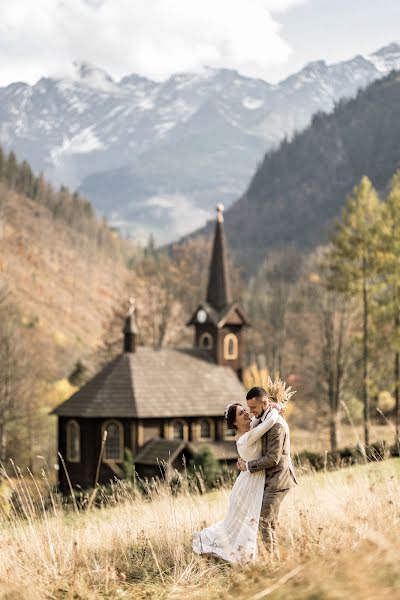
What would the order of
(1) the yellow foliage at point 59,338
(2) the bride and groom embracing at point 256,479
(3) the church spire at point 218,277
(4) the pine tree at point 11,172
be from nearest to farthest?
(2) the bride and groom embracing at point 256,479 < (3) the church spire at point 218,277 < (1) the yellow foliage at point 59,338 < (4) the pine tree at point 11,172

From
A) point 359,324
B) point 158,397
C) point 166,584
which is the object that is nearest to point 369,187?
point 359,324

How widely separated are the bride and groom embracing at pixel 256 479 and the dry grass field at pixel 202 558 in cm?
22

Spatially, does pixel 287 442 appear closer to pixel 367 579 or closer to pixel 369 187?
pixel 367 579

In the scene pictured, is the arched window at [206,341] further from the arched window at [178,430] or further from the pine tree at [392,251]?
the pine tree at [392,251]

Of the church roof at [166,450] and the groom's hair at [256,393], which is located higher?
the groom's hair at [256,393]

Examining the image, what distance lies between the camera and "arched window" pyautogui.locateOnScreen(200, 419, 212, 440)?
1524 inches

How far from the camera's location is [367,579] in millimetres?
5176

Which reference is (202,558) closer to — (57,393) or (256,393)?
(256,393)

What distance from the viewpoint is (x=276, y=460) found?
25.8 ft

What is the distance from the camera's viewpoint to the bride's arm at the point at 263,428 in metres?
7.83

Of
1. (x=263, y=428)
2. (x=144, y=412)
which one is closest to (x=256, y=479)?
(x=263, y=428)

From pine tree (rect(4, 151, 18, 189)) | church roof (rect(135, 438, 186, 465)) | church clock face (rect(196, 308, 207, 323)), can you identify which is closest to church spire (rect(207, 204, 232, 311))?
church clock face (rect(196, 308, 207, 323))

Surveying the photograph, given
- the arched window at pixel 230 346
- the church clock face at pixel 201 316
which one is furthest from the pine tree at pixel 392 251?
the church clock face at pixel 201 316

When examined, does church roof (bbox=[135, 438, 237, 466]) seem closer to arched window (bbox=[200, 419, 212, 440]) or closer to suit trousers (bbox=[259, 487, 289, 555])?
arched window (bbox=[200, 419, 212, 440])
